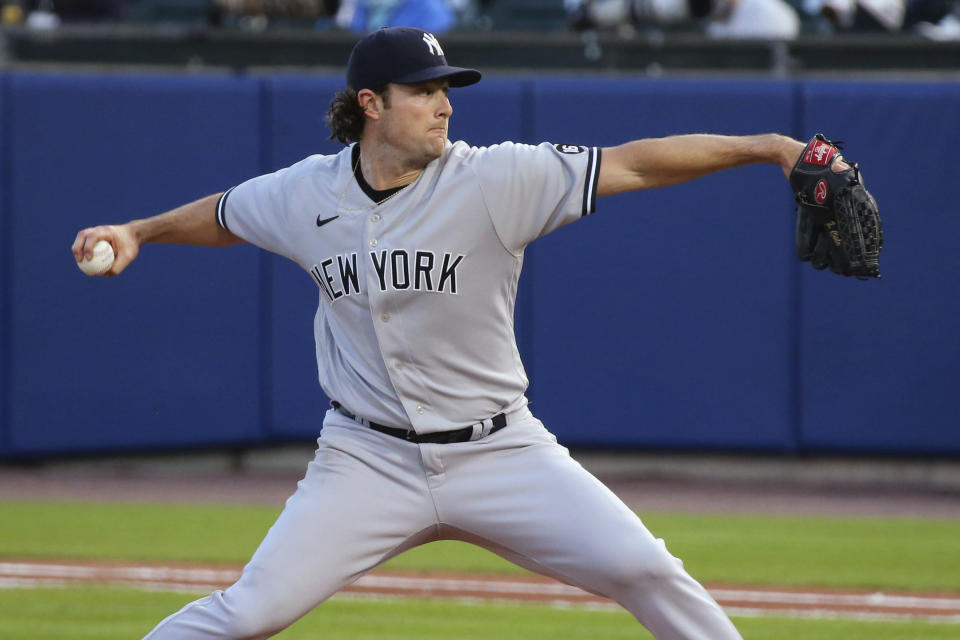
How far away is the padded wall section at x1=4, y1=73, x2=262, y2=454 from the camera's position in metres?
9.88

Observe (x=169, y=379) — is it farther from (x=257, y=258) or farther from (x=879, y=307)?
(x=879, y=307)

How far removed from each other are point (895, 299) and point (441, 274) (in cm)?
644

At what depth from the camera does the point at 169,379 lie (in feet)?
33.0

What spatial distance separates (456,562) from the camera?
24.4ft

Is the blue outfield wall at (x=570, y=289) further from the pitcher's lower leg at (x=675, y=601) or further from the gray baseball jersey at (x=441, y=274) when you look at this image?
the pitcher's lower leg at (x=675, y=601)

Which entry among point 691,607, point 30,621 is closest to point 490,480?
point 691,607

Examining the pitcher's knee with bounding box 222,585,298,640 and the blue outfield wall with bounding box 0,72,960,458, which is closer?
the pitcher's knee with bounding box 222,585,298,640

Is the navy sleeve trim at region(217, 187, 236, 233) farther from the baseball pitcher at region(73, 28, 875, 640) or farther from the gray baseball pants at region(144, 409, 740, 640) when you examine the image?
the gray baseball pants at region(144, 409, 740, 640)

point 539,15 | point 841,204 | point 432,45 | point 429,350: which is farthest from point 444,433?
point 539,15

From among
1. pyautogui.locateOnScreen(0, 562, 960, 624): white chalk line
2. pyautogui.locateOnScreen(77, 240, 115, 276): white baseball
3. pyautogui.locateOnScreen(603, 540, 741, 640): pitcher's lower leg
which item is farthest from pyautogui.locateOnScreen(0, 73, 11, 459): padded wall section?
pyautogui.locateOnScreen(603, 540, 741, 640): pitcher's lower leg

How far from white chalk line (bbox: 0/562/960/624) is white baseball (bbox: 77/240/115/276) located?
3012mm

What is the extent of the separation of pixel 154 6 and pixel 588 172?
30.3 feet

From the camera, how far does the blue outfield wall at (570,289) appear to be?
9.61 meters

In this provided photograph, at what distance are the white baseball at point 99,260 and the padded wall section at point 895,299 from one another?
21.6 feet
